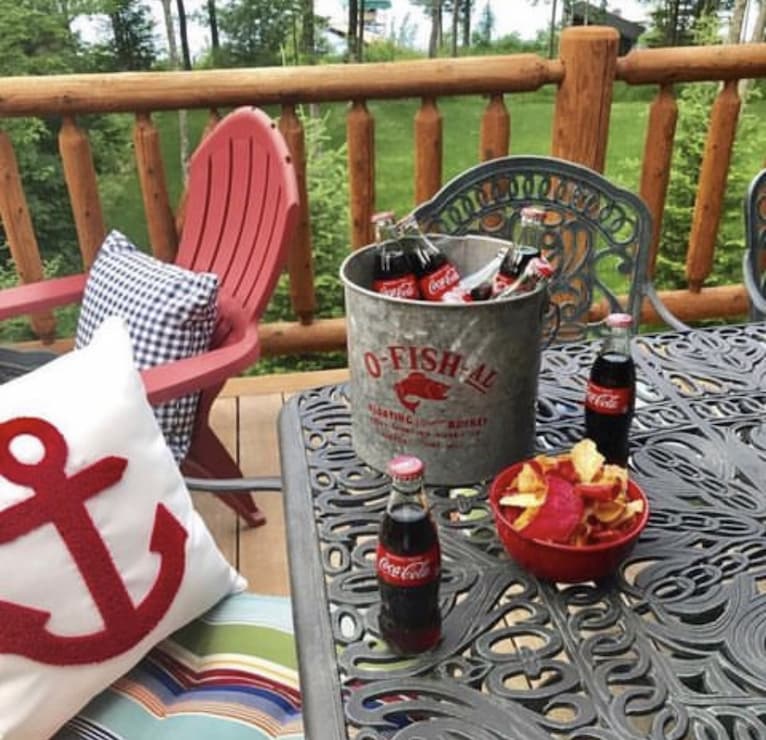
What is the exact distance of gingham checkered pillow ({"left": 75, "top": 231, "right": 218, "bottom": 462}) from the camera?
1.74 meters

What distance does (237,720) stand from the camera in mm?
1079

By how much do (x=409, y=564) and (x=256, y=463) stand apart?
63.8 inches

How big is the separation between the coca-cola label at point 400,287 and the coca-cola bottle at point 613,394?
253 millimetres

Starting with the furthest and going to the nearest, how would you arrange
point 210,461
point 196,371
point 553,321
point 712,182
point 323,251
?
1. point 323,251
2. point 712,182
3. point 210,461
4. point 196,371
5. point 553,321

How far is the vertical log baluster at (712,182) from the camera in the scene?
245 centimetres

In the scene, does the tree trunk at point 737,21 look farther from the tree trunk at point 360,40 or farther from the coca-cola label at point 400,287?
the coca-cola label at point 400,287

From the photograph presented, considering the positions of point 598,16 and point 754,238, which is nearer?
point 754,238


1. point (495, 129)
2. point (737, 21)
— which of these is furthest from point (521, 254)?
point (737, 21)

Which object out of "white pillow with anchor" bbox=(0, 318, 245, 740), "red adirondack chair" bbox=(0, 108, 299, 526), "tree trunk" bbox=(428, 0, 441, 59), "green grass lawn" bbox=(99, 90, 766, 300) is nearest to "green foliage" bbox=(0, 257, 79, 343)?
"green grass lawn" bbox=(99, 90, 766, 300)

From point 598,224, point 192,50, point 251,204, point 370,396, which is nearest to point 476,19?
point 192,50

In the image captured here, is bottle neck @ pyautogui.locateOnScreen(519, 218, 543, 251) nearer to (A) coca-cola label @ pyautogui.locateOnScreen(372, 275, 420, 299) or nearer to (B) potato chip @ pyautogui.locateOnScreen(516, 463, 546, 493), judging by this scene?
(A) coca-cola label @ pyautogui.locateOnScreen(372, 275, 420, 299)

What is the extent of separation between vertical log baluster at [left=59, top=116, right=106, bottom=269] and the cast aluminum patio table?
1.41 metres

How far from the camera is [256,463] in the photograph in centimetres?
236

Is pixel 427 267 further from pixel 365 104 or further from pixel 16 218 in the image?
pixel 16 218
